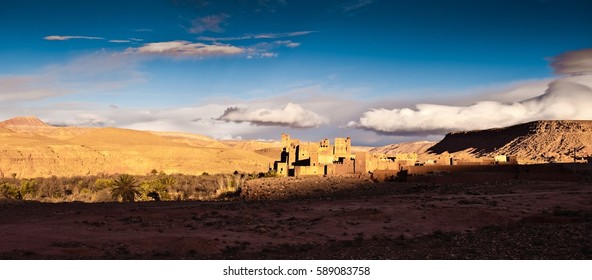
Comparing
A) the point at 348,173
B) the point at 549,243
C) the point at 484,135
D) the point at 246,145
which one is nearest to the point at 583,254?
the point at 549,243

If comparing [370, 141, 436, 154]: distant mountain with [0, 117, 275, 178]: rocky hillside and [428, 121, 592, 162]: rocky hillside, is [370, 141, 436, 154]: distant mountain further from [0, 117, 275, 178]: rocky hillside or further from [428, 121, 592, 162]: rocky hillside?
[0, 117, 275, 178]: rocky hillside

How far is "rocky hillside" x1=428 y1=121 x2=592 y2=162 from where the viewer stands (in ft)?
279

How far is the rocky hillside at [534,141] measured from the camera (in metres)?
85.1

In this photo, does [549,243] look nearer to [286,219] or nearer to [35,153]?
[286,219]

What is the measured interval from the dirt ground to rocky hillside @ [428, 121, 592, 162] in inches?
2242

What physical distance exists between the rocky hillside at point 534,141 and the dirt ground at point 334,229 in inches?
2242

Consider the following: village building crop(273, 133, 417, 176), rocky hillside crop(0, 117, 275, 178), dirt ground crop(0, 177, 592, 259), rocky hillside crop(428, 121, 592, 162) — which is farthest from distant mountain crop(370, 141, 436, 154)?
dirt ground crop(0, 177, 592, 259)

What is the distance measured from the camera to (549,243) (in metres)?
11.6

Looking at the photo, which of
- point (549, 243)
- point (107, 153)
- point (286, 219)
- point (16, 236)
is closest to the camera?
point (549, 243)

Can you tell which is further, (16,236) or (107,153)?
(107,153)

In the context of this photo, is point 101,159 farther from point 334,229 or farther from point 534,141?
point 534,141

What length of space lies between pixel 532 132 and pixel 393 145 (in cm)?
9153

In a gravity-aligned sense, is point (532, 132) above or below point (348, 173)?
above

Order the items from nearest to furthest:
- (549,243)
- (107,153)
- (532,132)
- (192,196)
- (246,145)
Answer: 1. (549,243)
2. (192,196)
3. (107,153)
4. (532,132)
5. (246,145)
